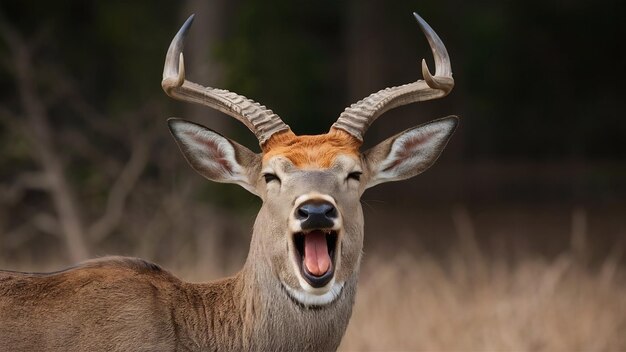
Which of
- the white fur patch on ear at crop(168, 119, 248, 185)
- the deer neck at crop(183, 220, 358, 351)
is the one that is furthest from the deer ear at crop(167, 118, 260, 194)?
the deer neck at crop(183, 220, 358, 351)

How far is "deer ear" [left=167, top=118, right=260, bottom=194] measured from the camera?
6.56 meters

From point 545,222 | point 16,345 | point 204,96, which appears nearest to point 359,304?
point 204,96

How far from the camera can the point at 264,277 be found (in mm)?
6098

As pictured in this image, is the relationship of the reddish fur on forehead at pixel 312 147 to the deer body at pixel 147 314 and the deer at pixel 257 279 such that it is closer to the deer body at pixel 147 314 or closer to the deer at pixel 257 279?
the deer at pixel 257 279

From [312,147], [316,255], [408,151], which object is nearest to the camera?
[316,255]

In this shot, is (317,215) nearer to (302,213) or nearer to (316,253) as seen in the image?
(302,213)

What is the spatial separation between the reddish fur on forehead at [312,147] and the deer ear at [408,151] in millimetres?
220

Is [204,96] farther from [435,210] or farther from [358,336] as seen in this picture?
[435,210]

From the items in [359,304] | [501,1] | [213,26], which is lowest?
[359,304]

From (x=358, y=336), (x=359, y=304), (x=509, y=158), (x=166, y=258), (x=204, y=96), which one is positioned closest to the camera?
(x=204, y=96)

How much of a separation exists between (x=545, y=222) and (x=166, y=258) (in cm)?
1078

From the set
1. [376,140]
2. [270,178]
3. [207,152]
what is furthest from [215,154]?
[376,140]

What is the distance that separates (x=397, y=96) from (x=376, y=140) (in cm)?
1803

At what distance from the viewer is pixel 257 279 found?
6156 millimetres
